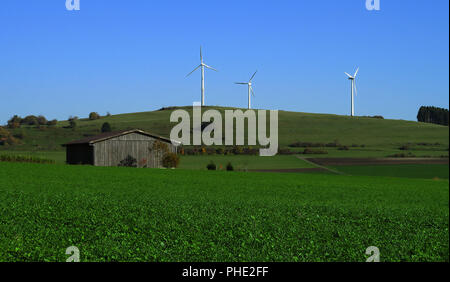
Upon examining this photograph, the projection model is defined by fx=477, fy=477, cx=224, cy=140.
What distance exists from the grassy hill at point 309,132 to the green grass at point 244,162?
228 inches

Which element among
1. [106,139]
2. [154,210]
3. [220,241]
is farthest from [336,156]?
[220,241]

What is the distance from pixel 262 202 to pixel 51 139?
7432 cm

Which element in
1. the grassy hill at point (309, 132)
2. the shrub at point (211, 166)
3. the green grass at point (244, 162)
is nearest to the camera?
the shrub at point (211, 166)

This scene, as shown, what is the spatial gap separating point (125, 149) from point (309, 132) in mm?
42762

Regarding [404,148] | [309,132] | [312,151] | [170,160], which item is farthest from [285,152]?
[404,148]

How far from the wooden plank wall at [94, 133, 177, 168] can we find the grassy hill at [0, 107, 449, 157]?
15.0 meters

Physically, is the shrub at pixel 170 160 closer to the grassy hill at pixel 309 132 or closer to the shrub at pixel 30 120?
the grassy hill at pixel 309 132

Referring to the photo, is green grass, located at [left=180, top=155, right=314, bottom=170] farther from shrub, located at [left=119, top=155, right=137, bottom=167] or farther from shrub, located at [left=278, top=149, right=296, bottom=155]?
shrub, located at [left=119, top=155, right=137, bottom=167]

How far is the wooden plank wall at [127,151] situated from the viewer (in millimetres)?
63312

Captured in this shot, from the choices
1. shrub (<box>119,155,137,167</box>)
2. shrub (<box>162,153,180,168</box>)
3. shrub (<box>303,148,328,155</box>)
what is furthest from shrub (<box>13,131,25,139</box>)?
shrub (<box>303,148,328,155</box>)

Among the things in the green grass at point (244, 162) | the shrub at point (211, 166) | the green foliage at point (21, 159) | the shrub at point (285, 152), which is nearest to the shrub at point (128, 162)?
the green grass at point (244, 162)

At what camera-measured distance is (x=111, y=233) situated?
15.7 m

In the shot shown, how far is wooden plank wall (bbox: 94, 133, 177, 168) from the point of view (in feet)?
208
